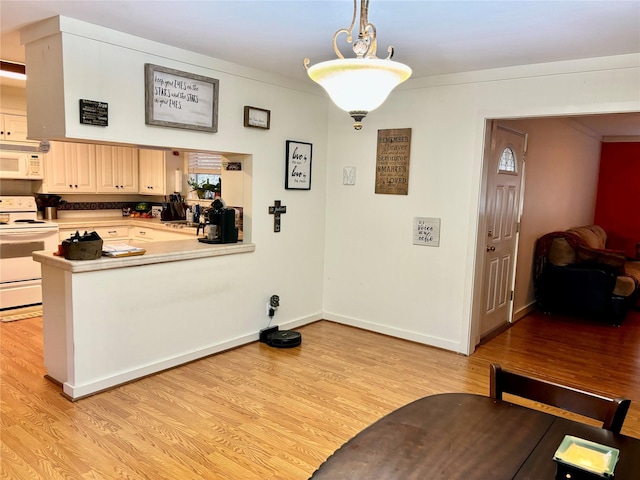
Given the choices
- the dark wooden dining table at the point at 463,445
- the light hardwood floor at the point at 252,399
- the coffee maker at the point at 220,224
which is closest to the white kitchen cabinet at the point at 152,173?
the light hardwood floor at the point at 252,399

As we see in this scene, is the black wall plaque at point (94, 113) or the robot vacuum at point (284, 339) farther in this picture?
the robot vacuum at point (284, 339)

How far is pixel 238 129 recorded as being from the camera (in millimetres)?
3861

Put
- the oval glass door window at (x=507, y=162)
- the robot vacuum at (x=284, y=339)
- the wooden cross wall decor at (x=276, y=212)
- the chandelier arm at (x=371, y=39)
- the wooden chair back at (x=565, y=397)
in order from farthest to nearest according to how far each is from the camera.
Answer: the oval glass door window at (x=507, y=162)
the wooden cross wall decor at (x=276, y=212)
the robot vacuum at (x=284, y=339)
the chandelier arm at (x=371, y=39)
the wooden chair back at (x=565, y=397)

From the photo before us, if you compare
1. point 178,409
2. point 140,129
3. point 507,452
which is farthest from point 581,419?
point 140,129

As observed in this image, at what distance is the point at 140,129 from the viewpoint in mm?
3211

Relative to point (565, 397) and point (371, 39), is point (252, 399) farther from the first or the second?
point (371, 39)

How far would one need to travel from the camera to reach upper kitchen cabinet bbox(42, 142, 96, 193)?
5.54 metres

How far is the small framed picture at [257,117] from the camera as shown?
3.87 meters

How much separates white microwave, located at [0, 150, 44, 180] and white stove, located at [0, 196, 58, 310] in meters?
0.27

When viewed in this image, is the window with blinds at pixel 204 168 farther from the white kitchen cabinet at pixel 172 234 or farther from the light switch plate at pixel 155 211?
the white kitchen cabinet at pixel 172 234

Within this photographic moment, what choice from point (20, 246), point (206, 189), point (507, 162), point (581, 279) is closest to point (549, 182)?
point (581, 279)

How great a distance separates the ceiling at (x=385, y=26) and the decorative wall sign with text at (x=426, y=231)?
54.3 inches

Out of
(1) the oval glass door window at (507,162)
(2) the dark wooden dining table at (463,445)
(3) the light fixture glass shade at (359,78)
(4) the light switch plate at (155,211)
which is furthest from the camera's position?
(4) the light switch plate at (155,211)

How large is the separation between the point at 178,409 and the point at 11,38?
278 cm
